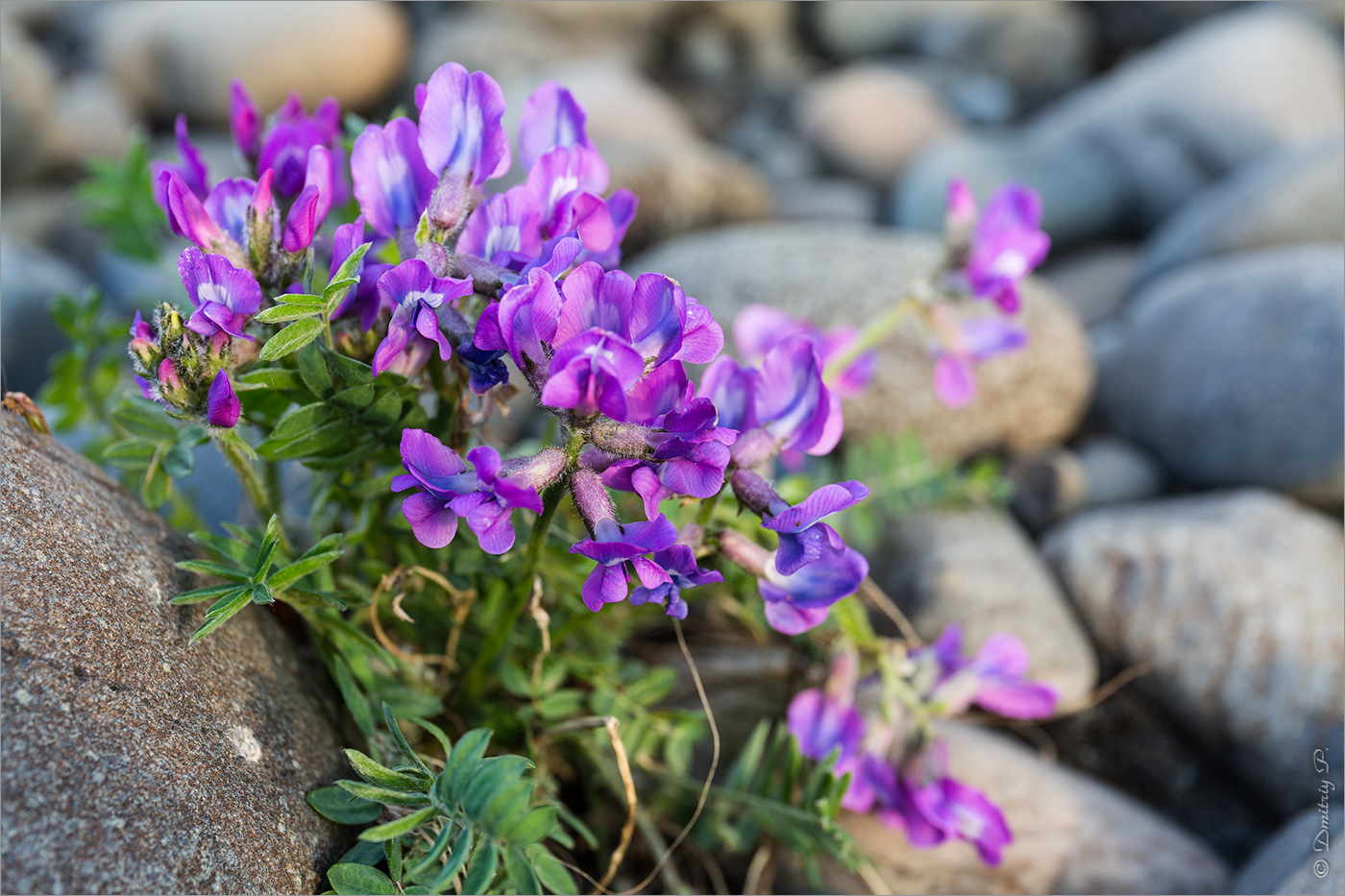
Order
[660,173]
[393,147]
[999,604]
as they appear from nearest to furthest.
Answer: [393,147] < [999,604] < [660,173]

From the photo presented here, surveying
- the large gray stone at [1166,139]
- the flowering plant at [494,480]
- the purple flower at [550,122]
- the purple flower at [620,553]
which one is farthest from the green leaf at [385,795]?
the large gray stone at [1166,139]

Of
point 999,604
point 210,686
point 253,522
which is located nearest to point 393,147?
point 210,686

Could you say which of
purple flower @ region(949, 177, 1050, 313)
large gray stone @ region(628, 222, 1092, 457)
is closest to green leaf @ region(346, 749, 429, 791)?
purple flower @ region(949, 177, 1050, 313)

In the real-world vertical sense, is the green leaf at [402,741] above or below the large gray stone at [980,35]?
below

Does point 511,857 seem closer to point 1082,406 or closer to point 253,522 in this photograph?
point 253,522

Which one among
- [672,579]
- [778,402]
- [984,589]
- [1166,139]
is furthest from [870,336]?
[1166,139]

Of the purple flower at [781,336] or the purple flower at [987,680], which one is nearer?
the purple flower at [987,680]

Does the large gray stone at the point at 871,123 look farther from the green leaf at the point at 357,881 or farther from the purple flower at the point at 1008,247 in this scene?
the green leaf at the point at 357,881
